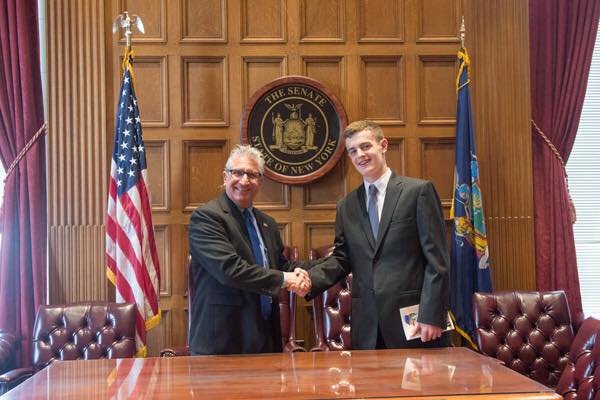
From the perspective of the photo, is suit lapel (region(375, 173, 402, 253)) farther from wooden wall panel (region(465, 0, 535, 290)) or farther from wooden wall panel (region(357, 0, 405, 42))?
wooden wall panel (region(357, 0, 405, 42))

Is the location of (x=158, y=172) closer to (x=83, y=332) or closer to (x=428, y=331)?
(x=83, y=332)

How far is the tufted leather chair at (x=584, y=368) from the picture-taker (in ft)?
10.5

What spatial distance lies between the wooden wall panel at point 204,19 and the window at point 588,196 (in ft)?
10.7

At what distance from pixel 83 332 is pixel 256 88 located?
7.35ft

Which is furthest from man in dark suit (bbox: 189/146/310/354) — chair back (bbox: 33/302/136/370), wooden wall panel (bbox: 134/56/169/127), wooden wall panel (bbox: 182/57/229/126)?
wooden wall panel (bbox: 134/56/169/127)

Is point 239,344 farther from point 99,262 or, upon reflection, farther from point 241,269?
point 99,262

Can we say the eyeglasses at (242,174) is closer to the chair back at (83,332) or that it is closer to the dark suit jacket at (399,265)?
the dark suit jacket at (399,265)

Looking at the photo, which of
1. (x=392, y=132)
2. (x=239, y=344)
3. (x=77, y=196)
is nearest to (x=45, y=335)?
(x=77, y=196)

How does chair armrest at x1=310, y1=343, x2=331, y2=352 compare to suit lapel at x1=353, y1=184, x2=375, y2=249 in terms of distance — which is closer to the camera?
suit lapel at x1=353, y1=184, x2=375, y2=249

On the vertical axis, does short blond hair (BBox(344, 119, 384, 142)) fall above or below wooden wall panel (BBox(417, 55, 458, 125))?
below

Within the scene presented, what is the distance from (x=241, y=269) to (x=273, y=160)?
74.8 inches

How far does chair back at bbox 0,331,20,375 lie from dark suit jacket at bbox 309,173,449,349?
7.95 feet

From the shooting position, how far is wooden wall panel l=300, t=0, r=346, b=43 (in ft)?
16.6

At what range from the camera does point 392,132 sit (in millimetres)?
5078
